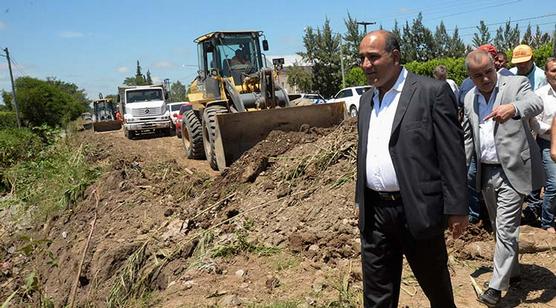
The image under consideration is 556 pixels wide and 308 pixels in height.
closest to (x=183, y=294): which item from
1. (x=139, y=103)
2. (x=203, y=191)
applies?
(x=203, y=191)

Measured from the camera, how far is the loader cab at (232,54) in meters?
11.5

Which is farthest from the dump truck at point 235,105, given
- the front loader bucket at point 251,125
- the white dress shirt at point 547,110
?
the white dress shirt at point 547,110

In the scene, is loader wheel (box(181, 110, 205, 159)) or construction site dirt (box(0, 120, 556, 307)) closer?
construction site dirt (box(0, 120, 556, 307))

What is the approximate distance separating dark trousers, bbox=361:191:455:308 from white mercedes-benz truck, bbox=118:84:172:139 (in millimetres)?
17960

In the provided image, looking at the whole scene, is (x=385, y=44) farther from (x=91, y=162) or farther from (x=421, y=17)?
(x=421, y=17)

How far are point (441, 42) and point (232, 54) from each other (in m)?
38.2

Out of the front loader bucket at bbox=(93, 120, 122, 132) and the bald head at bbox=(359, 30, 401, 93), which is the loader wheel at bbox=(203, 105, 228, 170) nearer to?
the bald head at bbox=(359, 30, 401, 93)

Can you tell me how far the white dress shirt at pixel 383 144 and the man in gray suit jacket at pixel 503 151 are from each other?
3.15 ft

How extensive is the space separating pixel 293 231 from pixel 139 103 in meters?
16.3

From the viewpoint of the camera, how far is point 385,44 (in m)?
2.67

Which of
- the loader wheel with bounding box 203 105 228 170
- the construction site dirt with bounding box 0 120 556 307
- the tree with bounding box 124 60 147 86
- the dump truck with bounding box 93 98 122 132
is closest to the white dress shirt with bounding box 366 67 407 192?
the construction site dirt with bounding box 0 120 556 307

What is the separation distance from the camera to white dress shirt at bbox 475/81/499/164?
3.50 m

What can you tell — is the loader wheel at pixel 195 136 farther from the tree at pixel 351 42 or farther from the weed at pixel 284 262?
the tree at pixel 351 42

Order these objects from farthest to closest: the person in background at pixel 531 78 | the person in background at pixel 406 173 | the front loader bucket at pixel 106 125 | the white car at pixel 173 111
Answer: the front loader bucket at pixel 106 125 < the white car at pixel 173 111 < the person in background at pixel 531 78 < the person in background at pixel 406 173
